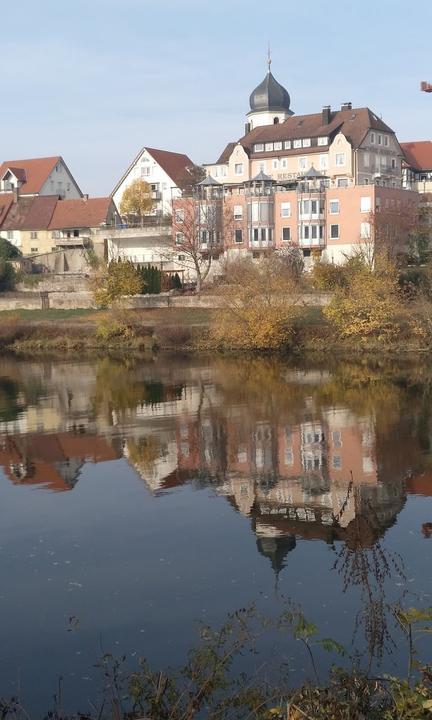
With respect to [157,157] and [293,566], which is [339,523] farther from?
[157,157]

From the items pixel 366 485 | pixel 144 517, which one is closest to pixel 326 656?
pixel 144 517

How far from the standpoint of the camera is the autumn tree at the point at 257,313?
5266 centimetres

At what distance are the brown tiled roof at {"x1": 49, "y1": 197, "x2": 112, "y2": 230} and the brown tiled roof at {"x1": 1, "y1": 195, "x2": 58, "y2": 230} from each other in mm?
925

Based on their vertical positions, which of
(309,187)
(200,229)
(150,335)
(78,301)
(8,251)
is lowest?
(150,335)

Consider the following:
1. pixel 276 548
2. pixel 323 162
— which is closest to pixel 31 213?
pixel 323 162

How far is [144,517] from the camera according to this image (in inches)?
747

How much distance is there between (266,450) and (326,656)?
1300 centimetres

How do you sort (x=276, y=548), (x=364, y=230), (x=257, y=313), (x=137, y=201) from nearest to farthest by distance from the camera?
Result: (x=276, y=548) < (x=257, y=313) < (x=364, y=230) < (x=137, y=201)

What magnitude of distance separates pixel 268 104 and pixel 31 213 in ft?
87.6

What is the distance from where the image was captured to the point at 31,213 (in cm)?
8769

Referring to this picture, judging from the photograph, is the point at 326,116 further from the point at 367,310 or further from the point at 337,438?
the point at 337,438

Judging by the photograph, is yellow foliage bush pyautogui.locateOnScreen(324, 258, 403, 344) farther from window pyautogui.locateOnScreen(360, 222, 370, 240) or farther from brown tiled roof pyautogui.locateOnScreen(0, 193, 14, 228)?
brown tiled roof pyautogui.locateOnScreen(0, 193, 14, 228)

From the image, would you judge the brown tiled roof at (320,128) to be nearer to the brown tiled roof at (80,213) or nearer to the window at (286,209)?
the window at (286,209)

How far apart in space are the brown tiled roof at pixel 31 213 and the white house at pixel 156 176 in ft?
23.8
